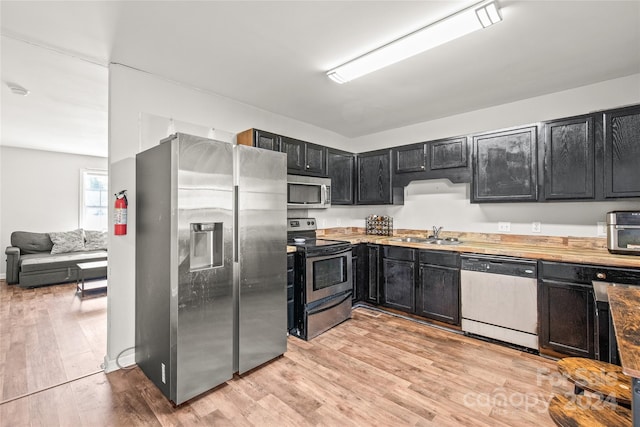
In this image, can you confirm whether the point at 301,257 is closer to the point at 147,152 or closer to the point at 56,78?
the point at 147,152

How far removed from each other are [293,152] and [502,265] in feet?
8.56

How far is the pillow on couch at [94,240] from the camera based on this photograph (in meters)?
6.12

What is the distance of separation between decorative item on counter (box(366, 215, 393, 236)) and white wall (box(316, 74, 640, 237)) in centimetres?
11

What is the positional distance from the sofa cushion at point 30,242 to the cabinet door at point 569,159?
27.3 feet

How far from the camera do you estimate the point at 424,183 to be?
4184 millimetres

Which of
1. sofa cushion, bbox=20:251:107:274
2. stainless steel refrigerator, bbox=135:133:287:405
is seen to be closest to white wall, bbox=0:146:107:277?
sofa cushion, bbox=20:251:107:274

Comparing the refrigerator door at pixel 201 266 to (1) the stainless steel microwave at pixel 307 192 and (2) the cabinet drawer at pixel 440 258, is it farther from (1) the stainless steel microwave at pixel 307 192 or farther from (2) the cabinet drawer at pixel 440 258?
(2) the cabinet drawer at pixel 440 258

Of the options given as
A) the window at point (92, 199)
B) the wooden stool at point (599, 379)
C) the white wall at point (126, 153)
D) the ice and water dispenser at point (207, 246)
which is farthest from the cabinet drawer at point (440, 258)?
the window at point (92, 199)

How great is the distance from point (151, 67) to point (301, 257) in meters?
2.30

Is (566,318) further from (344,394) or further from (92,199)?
(92,199)

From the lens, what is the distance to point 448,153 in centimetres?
362

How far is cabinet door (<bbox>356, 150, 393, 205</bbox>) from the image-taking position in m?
4.21

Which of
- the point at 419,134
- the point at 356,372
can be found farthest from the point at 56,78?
the point at 419,134

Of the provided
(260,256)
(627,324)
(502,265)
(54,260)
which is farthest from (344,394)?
(54,260)
